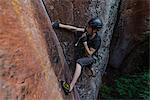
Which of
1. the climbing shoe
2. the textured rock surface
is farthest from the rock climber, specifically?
the climbing shoe

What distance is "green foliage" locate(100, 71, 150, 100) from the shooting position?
10.6 meters

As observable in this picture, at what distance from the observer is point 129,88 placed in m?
10.8

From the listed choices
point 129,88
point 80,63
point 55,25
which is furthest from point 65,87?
point 129,88

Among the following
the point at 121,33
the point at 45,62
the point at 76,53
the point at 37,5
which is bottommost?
the point at 121,33

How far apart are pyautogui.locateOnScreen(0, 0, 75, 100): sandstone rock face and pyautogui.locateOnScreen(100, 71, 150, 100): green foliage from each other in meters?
6.87

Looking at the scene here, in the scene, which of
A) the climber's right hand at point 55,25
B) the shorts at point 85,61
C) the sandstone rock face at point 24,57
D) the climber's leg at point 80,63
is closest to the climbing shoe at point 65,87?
the sandstone rock face at point 24,57

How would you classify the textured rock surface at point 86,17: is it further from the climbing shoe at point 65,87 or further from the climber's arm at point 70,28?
the climbing shoe at point 65,87

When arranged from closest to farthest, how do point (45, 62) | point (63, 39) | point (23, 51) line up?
1. point (23, 51)
2. point (45, 62)
3. point (63, 39)

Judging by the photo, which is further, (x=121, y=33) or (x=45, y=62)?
(x=121, y=33)

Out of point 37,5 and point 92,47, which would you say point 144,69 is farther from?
point 37,5

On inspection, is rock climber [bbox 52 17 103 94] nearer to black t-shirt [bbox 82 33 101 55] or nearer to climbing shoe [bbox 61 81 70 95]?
black t-shirt [bbox 82 33 101 55]

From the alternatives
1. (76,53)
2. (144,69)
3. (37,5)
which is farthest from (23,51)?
(144,69)

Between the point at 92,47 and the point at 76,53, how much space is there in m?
0.60

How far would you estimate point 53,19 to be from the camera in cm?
587
